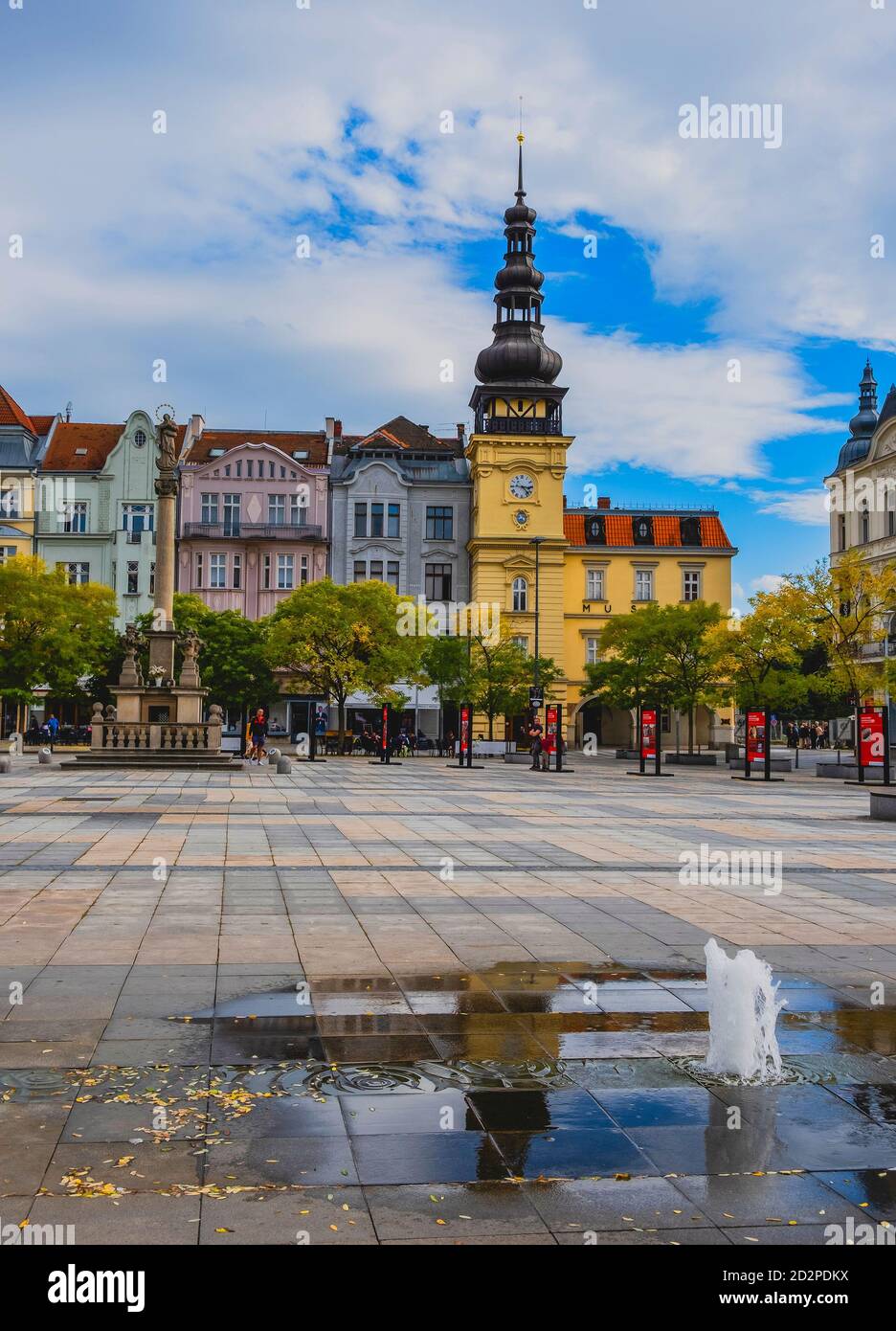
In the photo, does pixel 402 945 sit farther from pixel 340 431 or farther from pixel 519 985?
pixel 340 431

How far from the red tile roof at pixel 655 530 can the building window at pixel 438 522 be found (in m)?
7.41

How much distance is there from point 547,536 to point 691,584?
454 inches

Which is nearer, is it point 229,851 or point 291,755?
point 229,851

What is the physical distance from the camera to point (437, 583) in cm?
7269

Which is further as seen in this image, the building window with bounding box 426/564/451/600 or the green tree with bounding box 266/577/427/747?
the building window with bounding box 426/564/451/600

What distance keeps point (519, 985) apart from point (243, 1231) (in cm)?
396

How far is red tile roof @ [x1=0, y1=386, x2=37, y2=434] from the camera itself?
71562mm

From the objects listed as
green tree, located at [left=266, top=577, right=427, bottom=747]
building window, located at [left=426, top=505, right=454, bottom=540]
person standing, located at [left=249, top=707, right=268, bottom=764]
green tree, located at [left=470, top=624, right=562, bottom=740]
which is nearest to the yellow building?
building window, located at [left=426, top=505, right=454, bottom=540]

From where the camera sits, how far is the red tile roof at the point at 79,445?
72.1 m

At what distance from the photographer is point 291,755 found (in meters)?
53.6

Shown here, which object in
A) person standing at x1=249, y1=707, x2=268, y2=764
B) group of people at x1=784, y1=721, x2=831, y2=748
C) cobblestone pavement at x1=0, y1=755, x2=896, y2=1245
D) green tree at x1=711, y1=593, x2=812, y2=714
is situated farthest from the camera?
group of people at x1=784, y1=721, x2=831, y2=748

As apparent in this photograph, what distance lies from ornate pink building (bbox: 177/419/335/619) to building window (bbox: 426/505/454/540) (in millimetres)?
6223

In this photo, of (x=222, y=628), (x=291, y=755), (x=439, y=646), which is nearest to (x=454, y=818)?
(x=291, y=755)

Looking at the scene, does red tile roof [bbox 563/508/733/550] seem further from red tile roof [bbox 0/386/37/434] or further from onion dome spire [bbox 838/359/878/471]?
red tile roof [bbox 0/386/37/434]
